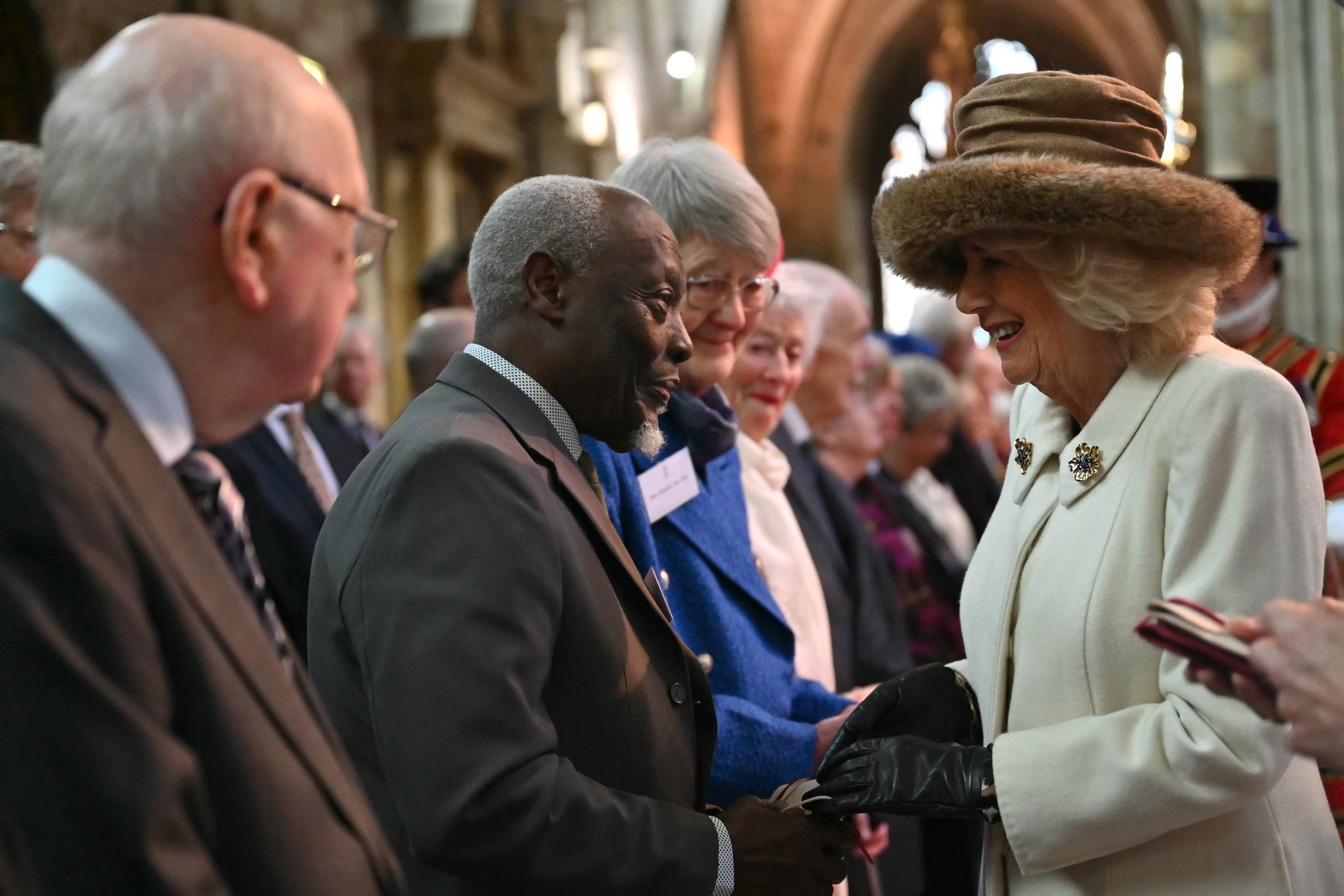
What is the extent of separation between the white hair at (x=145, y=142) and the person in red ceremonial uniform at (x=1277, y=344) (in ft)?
8.93

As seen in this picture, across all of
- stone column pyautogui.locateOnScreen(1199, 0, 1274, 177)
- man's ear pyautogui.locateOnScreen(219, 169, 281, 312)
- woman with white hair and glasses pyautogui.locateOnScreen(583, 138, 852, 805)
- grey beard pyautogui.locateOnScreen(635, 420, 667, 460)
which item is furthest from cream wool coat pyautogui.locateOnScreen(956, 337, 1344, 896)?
stone column pyautogui.locateOnScreen(1199, 0, 1274, 177)

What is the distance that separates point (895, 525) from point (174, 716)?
4204 millimetres

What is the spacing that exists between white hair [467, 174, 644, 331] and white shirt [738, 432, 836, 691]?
105 centimetres

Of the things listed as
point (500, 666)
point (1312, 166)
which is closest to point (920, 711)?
point (500, 666)

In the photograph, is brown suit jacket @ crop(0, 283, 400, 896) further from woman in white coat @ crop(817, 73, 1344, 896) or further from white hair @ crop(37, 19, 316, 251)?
woman in white coat @ crop(817, 73, 1344, 896)

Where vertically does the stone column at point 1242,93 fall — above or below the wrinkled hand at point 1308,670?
below

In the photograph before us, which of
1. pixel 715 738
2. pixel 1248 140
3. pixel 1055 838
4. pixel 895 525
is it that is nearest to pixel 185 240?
pixel 715 738

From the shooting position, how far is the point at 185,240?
140cm

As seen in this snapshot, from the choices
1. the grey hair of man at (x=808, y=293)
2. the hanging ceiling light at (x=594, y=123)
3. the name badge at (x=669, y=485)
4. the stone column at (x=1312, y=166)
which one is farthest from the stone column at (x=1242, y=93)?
the name badge at (x=669, y=485)

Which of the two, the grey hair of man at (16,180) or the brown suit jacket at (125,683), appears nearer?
the brown suit jacket at (125,683)

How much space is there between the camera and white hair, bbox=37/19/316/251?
4.54 feet

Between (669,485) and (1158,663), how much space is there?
0.99 m

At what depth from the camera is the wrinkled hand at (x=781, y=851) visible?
83.4 inches

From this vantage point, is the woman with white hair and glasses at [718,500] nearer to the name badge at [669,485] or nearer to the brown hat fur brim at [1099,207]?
the name badge at [669,485]
